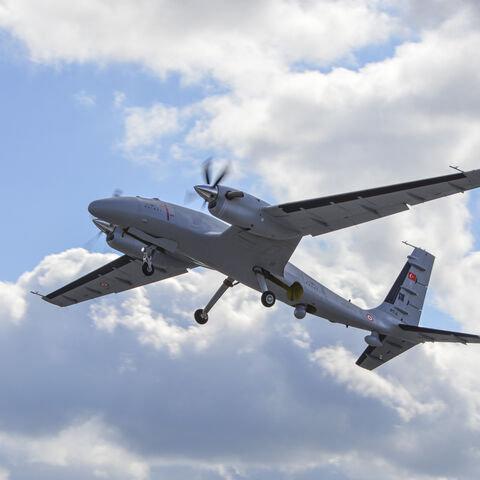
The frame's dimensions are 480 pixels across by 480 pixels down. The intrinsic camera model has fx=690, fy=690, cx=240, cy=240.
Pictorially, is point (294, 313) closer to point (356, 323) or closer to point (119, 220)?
point (356, 323)

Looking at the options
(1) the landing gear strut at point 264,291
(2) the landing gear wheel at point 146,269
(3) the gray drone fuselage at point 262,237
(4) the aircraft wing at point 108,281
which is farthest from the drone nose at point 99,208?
(4) the aircraft wing at point 108,281

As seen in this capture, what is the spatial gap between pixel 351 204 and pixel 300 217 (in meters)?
1.99

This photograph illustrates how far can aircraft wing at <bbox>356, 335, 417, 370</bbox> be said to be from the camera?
32.9 meters

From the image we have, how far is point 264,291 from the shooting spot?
27453mm

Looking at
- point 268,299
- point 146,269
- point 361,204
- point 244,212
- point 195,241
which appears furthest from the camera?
point 268,299

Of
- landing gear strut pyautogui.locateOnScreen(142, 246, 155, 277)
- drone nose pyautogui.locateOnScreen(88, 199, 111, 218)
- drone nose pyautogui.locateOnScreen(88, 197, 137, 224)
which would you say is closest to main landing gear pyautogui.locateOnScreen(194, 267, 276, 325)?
landing gear strut pyautogui.locateOnScreen(142, 246, 155, 277)

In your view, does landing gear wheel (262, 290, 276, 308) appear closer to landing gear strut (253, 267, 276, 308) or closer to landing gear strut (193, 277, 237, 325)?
landing gear strut (253, 267, 276, 308)

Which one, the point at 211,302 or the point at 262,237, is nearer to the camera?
the point at 262,237

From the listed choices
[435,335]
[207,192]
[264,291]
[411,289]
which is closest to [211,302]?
[264,291]

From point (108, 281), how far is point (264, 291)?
392 inches

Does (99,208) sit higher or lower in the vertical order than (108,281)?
lower

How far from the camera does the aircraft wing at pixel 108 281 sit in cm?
3238

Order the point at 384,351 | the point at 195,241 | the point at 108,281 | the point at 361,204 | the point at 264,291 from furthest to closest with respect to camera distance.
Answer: the point at 108,281
the point at 384,351
the point at 264,291
the point at 195,241
the point at 361,204

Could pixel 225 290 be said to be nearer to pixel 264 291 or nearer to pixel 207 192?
pixel 264 291
